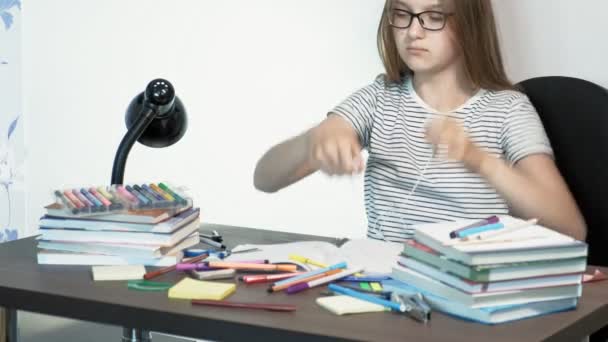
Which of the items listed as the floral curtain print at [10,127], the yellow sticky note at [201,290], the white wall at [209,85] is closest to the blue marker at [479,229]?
the yellow sticky note at [201,290]

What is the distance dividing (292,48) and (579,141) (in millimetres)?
1065

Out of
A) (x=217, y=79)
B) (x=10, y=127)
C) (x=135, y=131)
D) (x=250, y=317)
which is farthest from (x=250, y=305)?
(x=10, y=127)

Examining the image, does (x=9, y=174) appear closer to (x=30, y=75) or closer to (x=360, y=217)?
(x=30, y=75)

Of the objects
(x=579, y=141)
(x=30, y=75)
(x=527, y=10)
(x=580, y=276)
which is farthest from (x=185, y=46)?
(x=580, y=276)

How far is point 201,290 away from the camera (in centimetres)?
129

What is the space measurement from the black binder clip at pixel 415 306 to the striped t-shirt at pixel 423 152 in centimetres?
63

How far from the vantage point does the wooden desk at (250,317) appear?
3.67 feet

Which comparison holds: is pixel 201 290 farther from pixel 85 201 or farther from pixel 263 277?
pixel 85 201

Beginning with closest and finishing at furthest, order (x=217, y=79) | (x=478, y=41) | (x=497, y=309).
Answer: (x=497, y=309), (x=478, y=41), (x=217, y=79)

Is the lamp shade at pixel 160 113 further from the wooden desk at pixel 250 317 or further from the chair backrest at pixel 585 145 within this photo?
the chair backrest at pixel 585 145

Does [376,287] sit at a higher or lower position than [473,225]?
lower

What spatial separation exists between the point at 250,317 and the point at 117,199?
45cm

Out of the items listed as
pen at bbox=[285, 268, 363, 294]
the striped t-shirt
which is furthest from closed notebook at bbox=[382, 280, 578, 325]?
the striped t-shirt

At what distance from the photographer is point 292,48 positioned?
8.79ft
